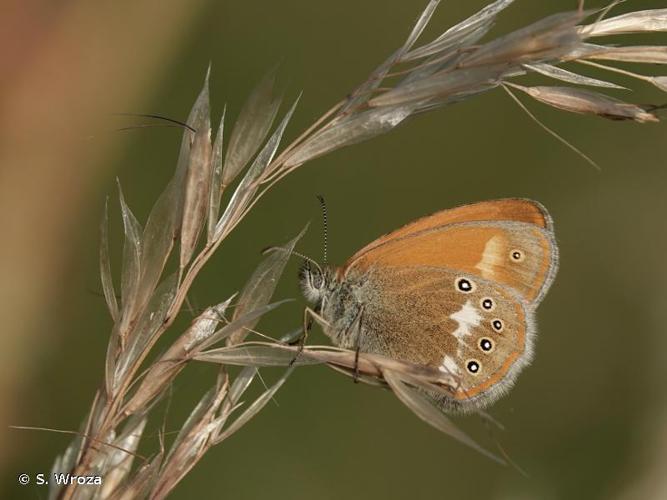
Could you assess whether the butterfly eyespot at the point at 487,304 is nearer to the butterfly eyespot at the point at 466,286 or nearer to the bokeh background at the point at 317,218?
the butterfly eyespot at the point at 466,286

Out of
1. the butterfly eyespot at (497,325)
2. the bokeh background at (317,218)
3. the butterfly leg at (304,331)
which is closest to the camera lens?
the butterfly leg at (304,331)

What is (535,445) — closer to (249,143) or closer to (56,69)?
(249,143)

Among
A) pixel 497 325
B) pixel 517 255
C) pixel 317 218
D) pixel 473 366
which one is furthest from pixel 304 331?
pixel 317 218

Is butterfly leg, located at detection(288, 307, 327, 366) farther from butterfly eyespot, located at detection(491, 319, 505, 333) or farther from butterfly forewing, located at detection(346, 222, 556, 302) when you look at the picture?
butterfly eyespot, located at detection(491, 319, 505, 333)

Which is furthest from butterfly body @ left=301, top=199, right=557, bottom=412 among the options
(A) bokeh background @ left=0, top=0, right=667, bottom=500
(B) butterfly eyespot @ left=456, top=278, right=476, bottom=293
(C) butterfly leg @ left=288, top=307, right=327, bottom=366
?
(A) bokeh background @ left=0, top=0, right=667, bottom=500

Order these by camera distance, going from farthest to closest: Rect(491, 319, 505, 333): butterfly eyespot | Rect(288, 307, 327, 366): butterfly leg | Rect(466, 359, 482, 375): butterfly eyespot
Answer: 1. Rect(491, 319, 505, 333): butterfly eyespot
2. Rect(466, 359, 482, 375): butterfly eyespot
3. Rect(288, 307, 327, 366): butterfly leg

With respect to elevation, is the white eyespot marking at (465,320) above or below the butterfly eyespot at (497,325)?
below

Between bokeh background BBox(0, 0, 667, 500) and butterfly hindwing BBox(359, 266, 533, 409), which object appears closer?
butterfly hindwing BBox(359, 266, 533, 409)

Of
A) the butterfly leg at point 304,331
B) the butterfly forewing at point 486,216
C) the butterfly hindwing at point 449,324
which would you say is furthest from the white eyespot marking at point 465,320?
the butterfly leg at point 304,331
